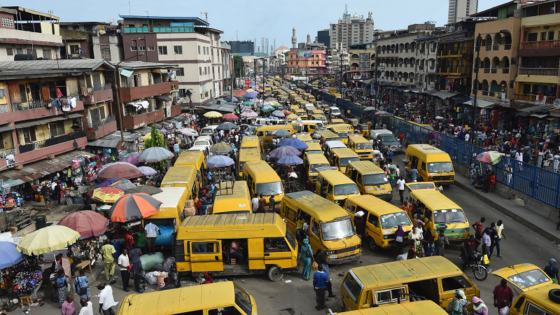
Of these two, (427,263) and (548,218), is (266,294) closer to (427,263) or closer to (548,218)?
(427,263)

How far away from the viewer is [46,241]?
11.3 metres

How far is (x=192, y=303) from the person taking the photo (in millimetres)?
8180

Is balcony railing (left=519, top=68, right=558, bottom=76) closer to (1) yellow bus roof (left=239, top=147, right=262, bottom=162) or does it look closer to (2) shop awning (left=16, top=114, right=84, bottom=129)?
(1) yellow bus roof (left=239, top=147, right=262, bottom=162)

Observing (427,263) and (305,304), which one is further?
(305,304)

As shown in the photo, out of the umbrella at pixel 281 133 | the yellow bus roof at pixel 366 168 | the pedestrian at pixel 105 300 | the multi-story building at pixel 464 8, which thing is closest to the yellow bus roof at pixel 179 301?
the pedestrian at pixel 105 300

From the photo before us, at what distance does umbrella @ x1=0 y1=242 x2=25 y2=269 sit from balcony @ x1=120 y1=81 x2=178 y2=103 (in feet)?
76.8

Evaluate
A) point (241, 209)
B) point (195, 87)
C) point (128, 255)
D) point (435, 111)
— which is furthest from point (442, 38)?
point (128, 255)

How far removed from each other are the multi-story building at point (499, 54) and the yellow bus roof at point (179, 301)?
3557cm

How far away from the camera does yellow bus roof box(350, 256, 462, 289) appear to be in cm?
908

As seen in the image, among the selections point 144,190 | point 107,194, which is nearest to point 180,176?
point 144,190

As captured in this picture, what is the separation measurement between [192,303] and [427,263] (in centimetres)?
575

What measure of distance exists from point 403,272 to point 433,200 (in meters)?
6.47

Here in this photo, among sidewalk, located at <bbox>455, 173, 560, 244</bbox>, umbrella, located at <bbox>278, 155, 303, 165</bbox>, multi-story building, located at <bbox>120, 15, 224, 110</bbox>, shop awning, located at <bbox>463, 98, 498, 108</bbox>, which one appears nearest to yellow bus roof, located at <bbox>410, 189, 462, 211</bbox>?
sidewalk, located at <bbox>455, 173, 560, 244</bbox>

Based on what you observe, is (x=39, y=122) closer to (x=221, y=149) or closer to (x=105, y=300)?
(x=221, y=149)
